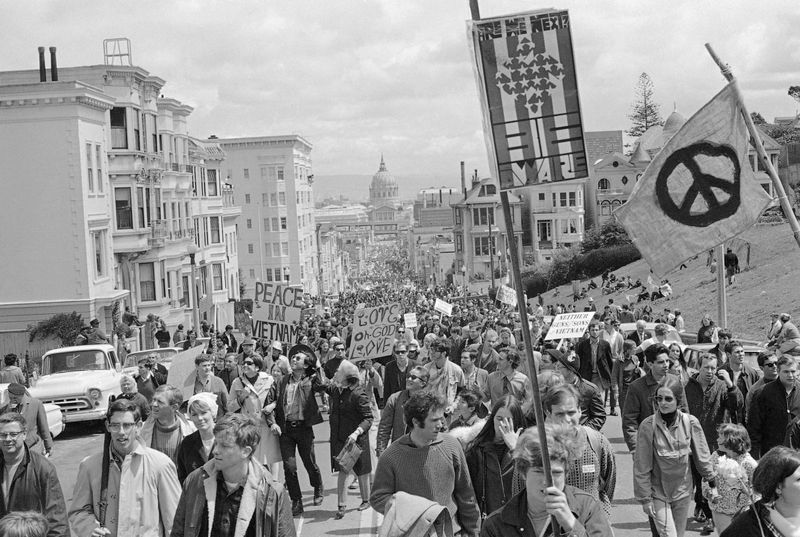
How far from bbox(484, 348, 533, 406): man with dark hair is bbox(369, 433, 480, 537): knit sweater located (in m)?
1.72

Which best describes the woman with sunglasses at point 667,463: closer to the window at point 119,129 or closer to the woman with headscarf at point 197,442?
the woman with headscarf at point 197,442

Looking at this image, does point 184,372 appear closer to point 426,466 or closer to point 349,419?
point 349,419

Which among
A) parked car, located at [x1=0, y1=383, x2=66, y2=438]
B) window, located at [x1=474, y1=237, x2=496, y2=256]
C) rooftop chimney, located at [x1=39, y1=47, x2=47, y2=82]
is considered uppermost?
rooftop chimney, located at [x1=39, y1=47, x2=47, y2=82]

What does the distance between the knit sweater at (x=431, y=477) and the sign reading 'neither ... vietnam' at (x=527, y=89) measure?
264 centimetres

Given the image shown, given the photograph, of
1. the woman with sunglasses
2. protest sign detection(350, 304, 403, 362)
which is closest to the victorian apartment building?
protest sign detection(350, 304, 403, 362)

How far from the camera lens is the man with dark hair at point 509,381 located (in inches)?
395

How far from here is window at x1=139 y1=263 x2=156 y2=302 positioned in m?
48.3

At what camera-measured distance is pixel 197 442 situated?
8602 millimetres

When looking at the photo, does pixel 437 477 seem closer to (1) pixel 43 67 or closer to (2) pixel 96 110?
(2) pixel 96 110

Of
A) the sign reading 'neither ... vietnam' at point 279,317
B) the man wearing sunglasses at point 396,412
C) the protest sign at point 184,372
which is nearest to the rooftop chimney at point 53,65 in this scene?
the sign reading 'neither ... vietnam' at point 279,317

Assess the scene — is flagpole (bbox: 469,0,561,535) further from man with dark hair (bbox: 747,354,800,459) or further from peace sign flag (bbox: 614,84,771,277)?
man with dark hair (bbox: 747,354,800,459)

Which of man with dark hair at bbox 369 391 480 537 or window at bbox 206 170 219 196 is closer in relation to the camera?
man with dark hair at bbox 369 391 480 537

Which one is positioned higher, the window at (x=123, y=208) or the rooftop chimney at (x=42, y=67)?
the rooftop chimney at (x=42, y=67)

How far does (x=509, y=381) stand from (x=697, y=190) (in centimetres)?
300
